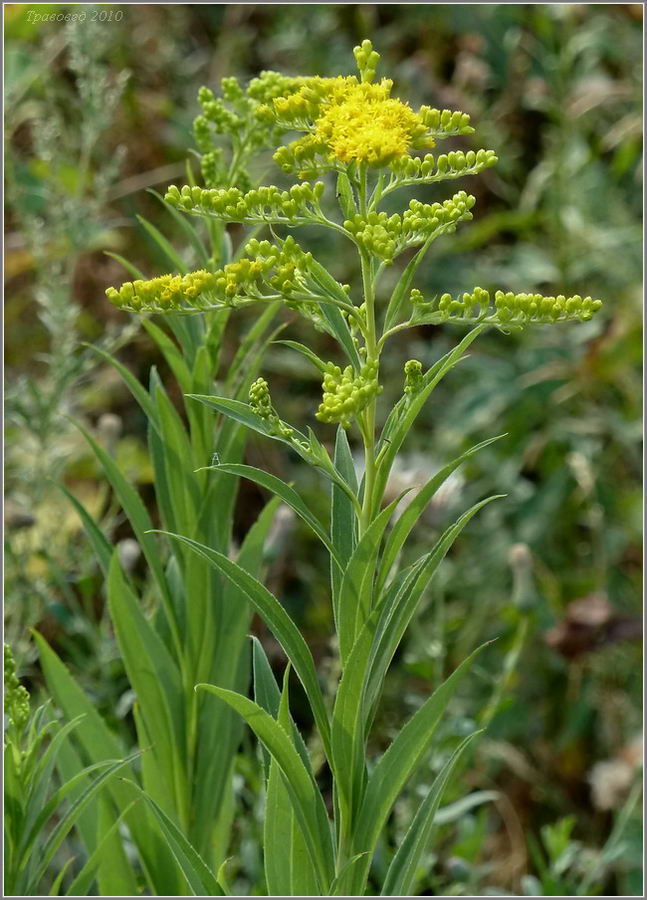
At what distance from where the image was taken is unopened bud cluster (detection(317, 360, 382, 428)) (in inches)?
24.9

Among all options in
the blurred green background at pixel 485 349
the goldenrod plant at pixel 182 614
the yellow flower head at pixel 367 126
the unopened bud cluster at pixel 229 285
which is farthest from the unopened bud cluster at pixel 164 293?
the blurred green background at pixel 485 349

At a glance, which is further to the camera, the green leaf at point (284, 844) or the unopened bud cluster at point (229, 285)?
the green leaf at point (284, 844)

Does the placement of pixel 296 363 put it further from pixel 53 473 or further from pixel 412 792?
pixel 412 792

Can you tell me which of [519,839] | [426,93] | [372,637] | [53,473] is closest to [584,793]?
[519,839]

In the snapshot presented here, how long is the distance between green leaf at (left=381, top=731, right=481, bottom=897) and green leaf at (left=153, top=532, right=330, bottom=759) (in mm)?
84

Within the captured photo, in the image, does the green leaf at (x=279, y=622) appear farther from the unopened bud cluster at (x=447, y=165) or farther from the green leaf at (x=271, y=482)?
the unopened bud cluster at (x=447, y=165)

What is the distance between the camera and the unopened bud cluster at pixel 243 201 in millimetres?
677

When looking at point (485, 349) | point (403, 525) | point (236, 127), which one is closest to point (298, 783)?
point (403, 525)

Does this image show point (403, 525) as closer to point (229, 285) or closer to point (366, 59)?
point (229, 285)

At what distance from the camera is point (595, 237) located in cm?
212

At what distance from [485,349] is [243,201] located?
163 centimetres

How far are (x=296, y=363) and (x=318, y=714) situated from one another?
4.90ft

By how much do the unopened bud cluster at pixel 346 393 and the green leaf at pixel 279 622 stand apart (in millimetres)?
109

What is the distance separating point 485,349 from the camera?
2271mm
